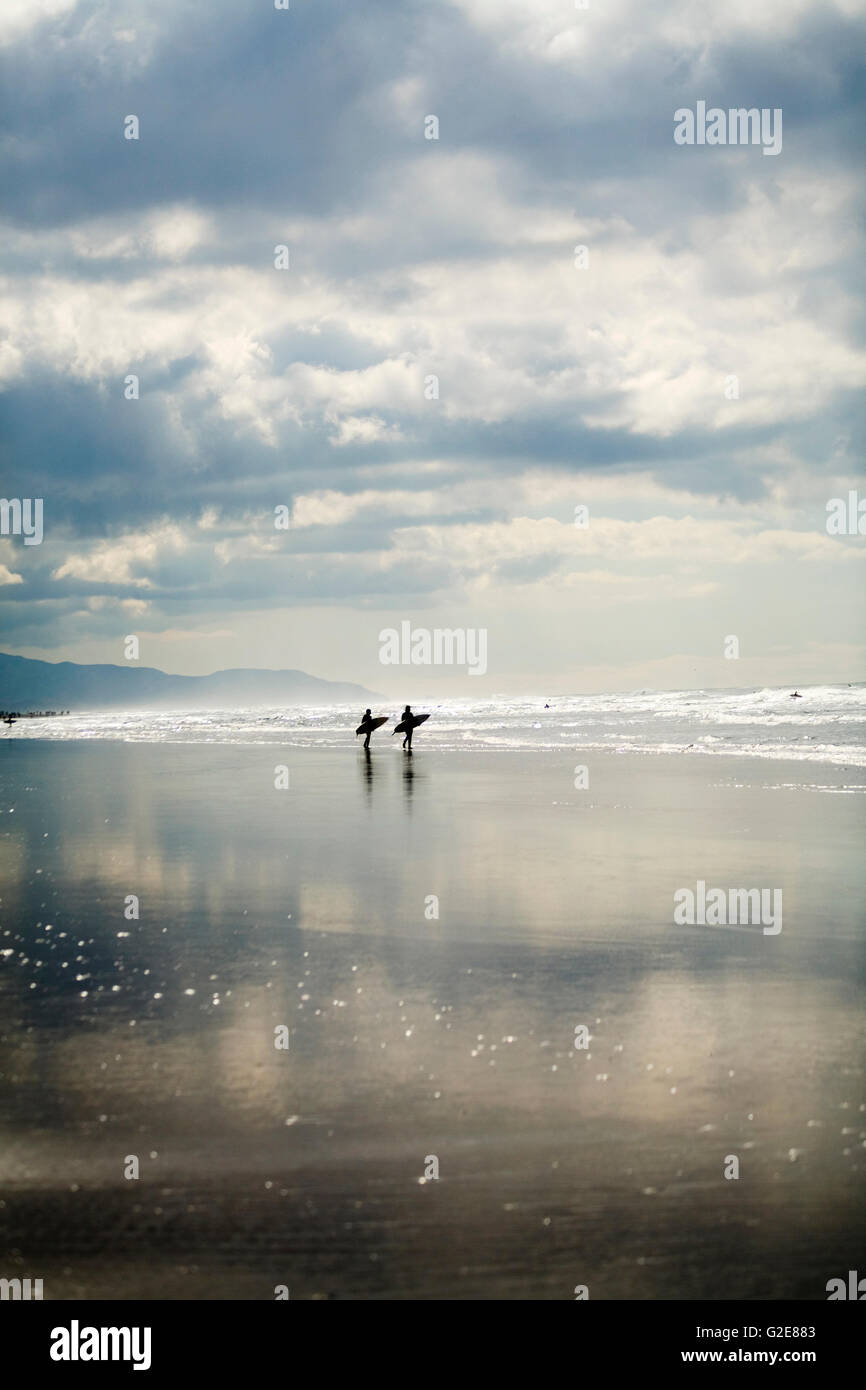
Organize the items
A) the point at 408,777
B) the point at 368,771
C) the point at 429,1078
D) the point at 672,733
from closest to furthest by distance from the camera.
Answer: the point at 429,1078 < the point at 408,777 < the point at 368,771 < the point at 672,733

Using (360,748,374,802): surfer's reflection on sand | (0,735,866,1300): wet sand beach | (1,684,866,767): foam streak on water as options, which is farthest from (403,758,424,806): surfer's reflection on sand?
(0,735,866,1300): wet sand beach

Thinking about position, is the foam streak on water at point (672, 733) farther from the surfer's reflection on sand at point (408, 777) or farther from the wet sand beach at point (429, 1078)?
the wet sand beach at point (429, 1078)

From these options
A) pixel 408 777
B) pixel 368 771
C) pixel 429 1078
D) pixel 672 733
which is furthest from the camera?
pixel 672 733

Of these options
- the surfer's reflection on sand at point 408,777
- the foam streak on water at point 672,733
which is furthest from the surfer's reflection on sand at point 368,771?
the foam streak on water at point 672,733

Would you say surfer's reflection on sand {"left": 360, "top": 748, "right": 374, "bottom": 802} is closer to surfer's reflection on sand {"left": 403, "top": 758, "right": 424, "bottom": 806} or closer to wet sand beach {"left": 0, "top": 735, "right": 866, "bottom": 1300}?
surfer's reflection on sand {"left": 403, "top": 758, "right": 424, "bottom": 806}

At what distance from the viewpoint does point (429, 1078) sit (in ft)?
19.5

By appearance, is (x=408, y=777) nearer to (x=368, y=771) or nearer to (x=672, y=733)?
(x=368, y=771)

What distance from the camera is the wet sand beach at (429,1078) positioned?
4.36 meters

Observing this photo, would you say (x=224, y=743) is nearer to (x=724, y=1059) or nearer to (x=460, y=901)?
(x=460, y=901)

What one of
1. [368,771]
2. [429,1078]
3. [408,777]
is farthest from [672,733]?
[429,1078]
